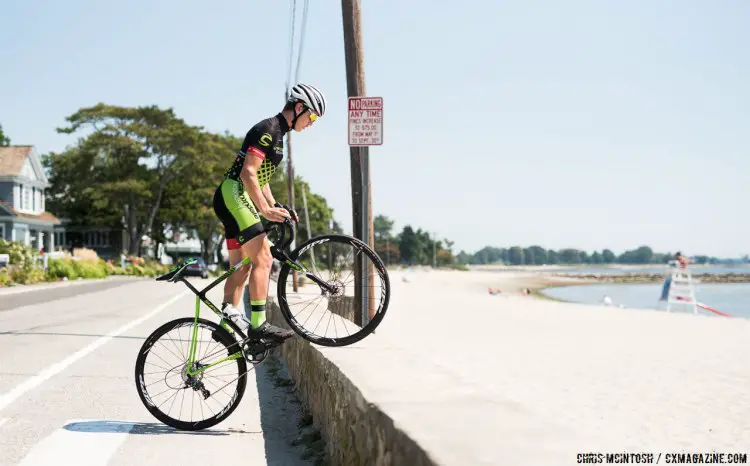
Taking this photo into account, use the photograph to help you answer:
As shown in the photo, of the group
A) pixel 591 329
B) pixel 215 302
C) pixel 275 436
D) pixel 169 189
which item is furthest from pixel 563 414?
pixel 169 189

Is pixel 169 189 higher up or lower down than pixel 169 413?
higher up

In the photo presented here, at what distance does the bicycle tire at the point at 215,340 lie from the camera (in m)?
4.92

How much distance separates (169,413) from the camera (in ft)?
17.1

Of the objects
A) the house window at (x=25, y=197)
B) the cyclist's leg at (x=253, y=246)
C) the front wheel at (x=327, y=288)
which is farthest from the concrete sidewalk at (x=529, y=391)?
the house window at (x=25, y=197)

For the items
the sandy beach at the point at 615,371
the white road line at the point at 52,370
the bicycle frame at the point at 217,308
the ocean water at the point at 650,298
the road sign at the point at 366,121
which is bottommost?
the ocean water at the point at 650,298

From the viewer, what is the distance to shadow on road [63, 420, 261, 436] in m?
5.22

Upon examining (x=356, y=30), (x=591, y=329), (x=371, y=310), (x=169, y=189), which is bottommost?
(x=591, y=329)

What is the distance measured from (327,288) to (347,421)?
1.64 m

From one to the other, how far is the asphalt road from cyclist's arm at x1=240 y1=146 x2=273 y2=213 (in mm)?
776

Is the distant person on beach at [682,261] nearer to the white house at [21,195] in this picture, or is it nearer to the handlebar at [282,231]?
the handlebar at [282,231]

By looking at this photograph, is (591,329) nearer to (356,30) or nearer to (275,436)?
(356,30)

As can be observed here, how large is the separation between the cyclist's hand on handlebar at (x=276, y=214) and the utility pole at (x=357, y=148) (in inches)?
154

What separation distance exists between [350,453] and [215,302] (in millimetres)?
1883

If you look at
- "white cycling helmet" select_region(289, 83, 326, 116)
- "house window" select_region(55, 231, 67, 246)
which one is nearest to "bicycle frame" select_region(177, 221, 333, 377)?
"white cycling helmet" select_region(289, 83, 326, 116)
